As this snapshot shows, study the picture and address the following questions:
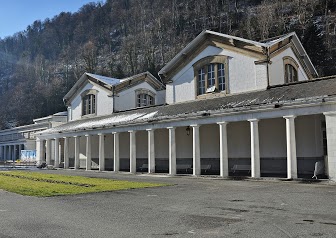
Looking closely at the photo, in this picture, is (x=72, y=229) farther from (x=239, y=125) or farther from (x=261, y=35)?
(x=261, y=35)

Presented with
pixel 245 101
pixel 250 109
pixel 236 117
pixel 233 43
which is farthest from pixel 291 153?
pixel 233 43

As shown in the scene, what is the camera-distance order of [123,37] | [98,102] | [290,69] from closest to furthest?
[290,69], [98,102], [123,37]

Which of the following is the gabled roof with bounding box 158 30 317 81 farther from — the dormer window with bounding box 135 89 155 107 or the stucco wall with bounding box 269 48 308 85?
the dormer window with bounding box 135 89 155 107

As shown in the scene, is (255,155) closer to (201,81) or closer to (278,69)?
(278,69)

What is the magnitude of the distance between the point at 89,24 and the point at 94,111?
5212 inches

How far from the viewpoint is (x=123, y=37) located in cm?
13412

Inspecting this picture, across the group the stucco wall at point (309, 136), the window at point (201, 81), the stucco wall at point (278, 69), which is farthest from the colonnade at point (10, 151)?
the stucco wall at point (309, 136)

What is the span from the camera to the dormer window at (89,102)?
38.4 meters

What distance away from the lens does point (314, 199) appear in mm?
11492

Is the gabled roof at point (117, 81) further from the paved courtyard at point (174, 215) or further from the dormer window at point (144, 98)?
the paved courtyard at point (174, 215)

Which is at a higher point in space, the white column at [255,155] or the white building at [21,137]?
the white building at [21,137]

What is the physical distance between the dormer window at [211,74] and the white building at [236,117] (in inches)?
2.8

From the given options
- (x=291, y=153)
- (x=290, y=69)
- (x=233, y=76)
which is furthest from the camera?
(x=290, y=69)

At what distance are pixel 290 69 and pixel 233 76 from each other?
500 centimetres
